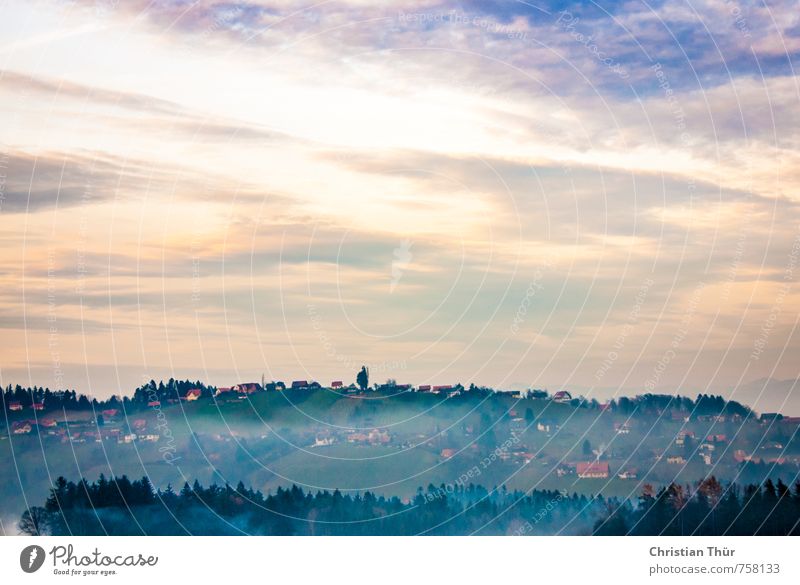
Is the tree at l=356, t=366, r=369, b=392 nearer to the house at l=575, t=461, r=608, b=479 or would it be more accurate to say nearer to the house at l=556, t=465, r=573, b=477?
the house at l=575, t=461, r=608, b=479

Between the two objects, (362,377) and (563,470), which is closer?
(362,377)

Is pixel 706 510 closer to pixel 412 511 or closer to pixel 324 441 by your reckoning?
pixel 412 511

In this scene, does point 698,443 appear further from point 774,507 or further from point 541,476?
point 541,476

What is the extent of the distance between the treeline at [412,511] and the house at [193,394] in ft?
14.8

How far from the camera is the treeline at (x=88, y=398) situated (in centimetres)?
4400

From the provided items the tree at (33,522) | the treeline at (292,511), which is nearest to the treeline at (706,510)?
the treeline at (292,511)

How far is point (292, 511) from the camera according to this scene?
171 feet

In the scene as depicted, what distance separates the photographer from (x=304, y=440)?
49.9 meters

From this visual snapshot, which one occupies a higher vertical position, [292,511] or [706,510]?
[292,511]

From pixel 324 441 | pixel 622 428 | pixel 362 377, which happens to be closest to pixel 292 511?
pixel 324 441

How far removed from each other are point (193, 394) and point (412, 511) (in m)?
15.2
